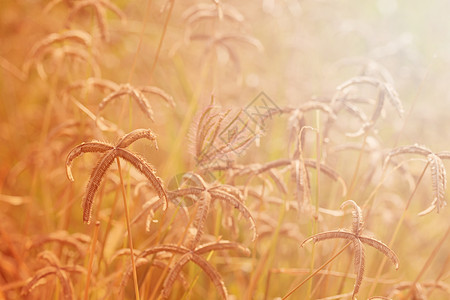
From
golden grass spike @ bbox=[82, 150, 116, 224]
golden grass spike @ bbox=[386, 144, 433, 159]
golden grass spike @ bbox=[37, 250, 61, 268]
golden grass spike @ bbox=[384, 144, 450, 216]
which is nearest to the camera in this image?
golden grass spike @ bbox=[82, 150, 116, 224]

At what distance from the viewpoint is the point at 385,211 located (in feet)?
7.66

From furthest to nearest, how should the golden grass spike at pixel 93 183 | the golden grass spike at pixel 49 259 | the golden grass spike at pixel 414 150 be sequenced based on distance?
the golden grass spike at pixel 49 259 → the golden grass spike at pixel 414 150 → the golden grass spike at pixel 93 183

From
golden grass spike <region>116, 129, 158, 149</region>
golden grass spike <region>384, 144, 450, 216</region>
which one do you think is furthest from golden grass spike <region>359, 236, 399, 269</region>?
golden grass spike <region>116, 129, 158, 149</region>

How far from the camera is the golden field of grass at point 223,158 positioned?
137 cm

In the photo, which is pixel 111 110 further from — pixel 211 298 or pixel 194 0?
pixel 211 298

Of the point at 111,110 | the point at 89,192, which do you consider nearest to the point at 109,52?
the point at 111,110

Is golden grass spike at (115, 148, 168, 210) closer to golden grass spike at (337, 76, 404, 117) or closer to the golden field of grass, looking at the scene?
the golden field of grass

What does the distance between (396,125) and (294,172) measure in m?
1.49

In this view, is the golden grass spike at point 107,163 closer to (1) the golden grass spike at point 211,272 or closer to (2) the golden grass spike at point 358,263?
(1) the golden grass spike at point 211,272

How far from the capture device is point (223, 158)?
150 cm

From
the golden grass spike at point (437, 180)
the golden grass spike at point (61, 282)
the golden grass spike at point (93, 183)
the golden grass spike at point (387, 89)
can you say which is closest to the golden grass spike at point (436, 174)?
the golden grass spike at point (437, 180)

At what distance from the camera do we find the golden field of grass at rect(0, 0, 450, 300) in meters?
1.37

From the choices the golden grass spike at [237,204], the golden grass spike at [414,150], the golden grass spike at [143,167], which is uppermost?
the golden grass spike at [414,150]

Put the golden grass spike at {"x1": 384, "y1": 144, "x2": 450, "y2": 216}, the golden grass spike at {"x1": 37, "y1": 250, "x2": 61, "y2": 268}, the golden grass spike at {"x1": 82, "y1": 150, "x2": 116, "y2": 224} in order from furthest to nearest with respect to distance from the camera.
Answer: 1. the golden grass spike at {"x1": 37, "y1": 250, "x2": 61, "y2": 268}
2. the golden grass spike at {"x1": 384, "y1": 144, "x2": 450, "y2": 216}
3. the golden grass spike at {"x1": 82, "y1": 150, "x2": 116, "y2": 224}
